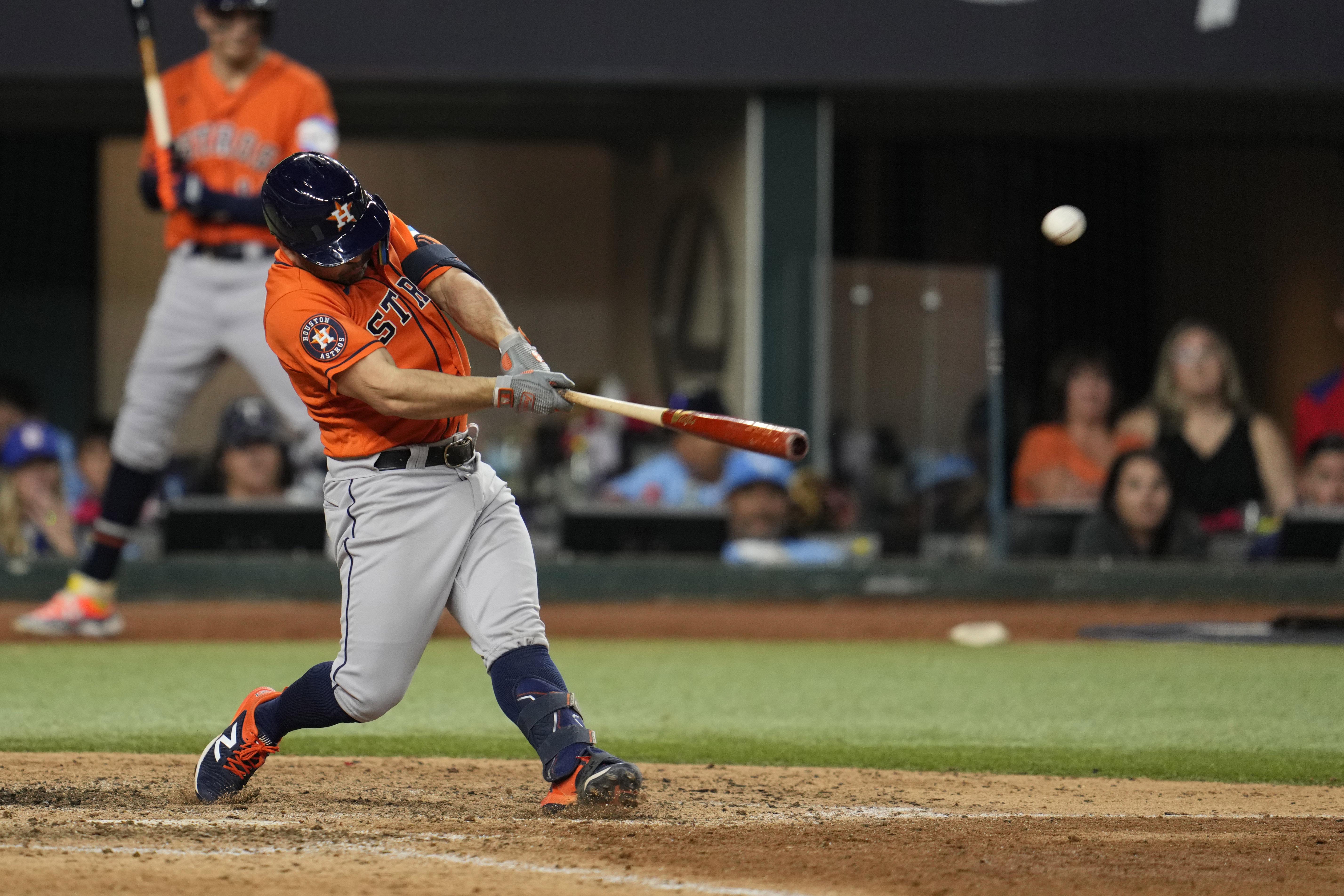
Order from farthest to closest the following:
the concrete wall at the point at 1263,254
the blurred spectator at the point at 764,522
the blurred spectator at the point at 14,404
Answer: the concrete wall at the point at 1263,254 < the blurred spectator at the point at 14,404 < the blurred spectator at the point at 764,522

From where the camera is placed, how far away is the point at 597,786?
139 inches

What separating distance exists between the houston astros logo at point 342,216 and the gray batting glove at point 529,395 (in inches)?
18.4

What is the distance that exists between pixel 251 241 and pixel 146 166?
487 mm

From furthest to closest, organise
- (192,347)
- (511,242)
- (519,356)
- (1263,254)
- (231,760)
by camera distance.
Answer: (511,242) < (1263,254) < (192,347) < (231,760) < (519,356)

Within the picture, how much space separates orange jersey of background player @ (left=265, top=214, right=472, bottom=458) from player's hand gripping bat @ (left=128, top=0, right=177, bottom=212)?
2551mm

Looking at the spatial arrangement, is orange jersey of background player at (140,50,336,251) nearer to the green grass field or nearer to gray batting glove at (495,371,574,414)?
the green grass field

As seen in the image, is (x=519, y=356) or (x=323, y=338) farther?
(x=519, y=356)

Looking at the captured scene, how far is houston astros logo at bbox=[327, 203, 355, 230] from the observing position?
3.56m

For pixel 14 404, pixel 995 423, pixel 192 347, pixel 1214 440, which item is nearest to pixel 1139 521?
pixel 1214 440

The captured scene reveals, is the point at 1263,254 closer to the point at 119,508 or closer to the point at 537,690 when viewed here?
the point at 119,508

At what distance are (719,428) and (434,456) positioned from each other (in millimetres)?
639

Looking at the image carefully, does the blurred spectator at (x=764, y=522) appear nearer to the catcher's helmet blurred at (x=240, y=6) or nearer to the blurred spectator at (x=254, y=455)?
the blurred spectator at (x=254, y=455)

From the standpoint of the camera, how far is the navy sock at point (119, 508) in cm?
630

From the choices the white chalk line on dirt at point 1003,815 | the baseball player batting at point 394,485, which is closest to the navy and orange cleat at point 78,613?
the baseball player batting at point 394,485
